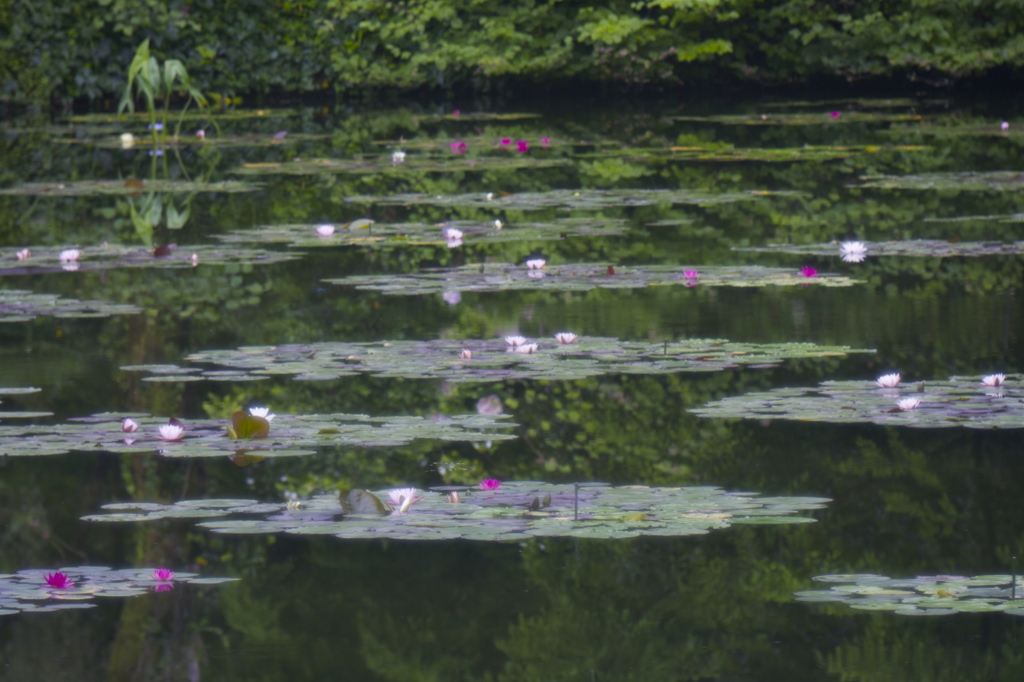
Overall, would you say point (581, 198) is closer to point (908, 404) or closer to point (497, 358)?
point (497, 358)

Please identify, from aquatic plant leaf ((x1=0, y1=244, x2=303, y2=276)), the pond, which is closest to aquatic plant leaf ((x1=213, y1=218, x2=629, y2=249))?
the pond

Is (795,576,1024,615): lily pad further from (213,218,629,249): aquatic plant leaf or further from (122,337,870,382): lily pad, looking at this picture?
(213,218,629,249): aquatic plant leaf

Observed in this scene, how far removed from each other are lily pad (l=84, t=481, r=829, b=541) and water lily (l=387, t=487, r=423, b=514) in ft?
0.05

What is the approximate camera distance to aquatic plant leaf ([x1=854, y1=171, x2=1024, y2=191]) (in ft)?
22.4

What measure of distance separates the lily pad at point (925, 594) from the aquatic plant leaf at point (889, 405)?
76 cm

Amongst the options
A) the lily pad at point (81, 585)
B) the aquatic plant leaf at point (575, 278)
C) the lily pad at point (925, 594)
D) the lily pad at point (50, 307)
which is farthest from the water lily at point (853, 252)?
the lily pad at point (81, 585)

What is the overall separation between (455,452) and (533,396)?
1.54 feet

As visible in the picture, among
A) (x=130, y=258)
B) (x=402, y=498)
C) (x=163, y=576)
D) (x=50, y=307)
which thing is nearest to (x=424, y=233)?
Answer: (x=130, y=258)

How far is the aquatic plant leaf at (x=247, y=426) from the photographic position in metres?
2.82

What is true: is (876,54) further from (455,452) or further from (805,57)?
(455,452)

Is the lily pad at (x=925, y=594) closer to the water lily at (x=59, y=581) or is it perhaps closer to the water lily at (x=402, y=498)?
the water lily at (x=402, y=498)

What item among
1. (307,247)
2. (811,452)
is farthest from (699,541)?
(307,247)

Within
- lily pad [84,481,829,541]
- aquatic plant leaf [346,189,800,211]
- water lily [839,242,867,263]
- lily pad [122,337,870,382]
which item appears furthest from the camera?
aquatic plant leaf [346,189,800,211]

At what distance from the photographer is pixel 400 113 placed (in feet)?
47.9
